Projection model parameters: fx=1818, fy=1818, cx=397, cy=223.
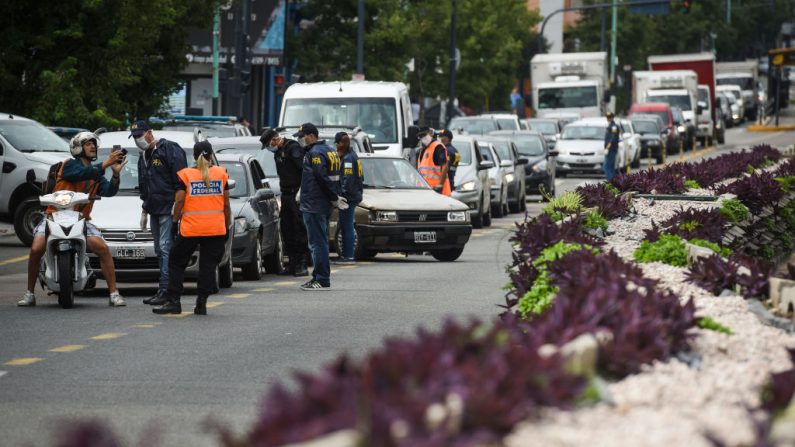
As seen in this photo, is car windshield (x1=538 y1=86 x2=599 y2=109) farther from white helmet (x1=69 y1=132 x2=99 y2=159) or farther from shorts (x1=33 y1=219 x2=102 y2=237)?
shorts (x1=33 y1=219 x2=102 y2=237)

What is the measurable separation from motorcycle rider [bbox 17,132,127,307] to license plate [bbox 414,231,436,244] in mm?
6858

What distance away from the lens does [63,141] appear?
91.0ft

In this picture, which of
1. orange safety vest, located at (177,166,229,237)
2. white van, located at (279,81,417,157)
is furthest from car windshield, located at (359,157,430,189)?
orange safety vest, located at (177,166,229,237)

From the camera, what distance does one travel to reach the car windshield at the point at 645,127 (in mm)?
60094

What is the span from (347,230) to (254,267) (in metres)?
2.67

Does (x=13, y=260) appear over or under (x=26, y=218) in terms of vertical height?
under

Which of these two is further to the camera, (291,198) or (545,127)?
(545,127)

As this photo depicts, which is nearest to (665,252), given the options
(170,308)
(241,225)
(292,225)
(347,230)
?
(170,308)

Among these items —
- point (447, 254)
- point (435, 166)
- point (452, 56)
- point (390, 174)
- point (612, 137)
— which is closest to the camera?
point (447, 254)

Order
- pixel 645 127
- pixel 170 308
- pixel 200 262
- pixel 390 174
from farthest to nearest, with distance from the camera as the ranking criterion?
pixel 645 127, pixel 390 174, pixel 200 262, pixel 170 308

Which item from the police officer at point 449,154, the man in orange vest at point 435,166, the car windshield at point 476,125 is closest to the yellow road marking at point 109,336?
the man in orange vest at point 435,166

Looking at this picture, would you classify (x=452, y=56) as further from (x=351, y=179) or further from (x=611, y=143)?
(x=351, y=179)

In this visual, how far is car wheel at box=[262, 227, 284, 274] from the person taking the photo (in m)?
21.7

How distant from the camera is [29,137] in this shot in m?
27.3
